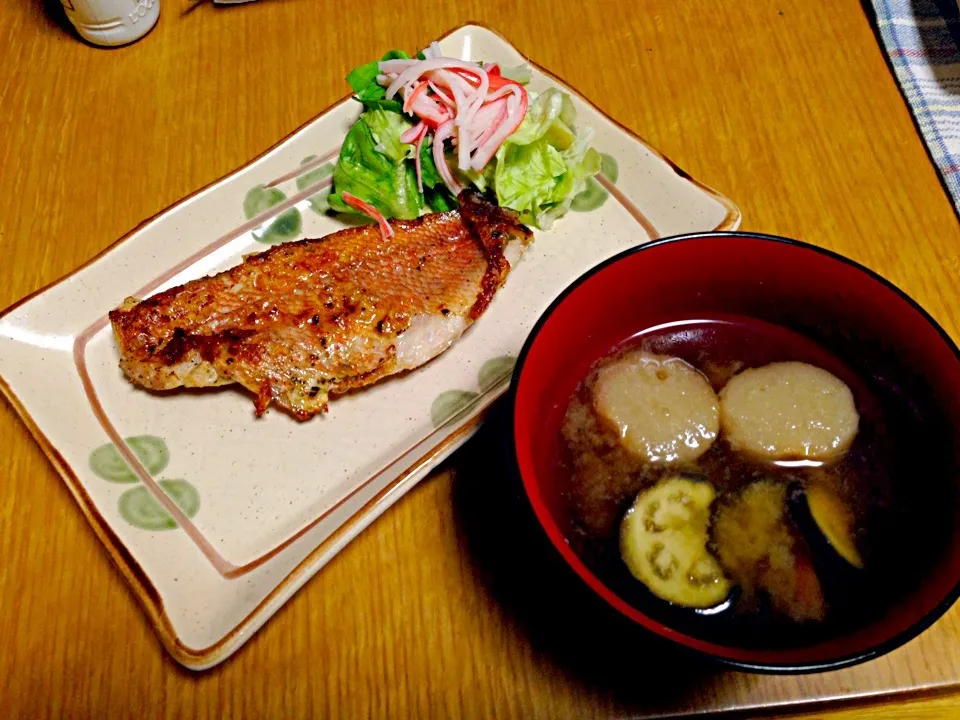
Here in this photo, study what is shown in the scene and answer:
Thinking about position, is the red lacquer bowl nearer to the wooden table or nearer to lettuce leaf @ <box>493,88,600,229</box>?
the wooden table

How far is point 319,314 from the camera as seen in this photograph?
1970 millimetres

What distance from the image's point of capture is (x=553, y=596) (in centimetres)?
164

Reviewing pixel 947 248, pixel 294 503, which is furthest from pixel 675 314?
pixel 947 248

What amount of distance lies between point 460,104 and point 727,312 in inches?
41.7

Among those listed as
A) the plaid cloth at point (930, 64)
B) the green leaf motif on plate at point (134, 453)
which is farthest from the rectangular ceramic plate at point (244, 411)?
the plaid cloth at point (930, 64)

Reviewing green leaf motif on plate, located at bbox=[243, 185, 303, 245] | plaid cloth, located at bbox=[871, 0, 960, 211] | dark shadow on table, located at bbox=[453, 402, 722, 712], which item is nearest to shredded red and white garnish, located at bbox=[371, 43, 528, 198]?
green leaf motif on plate, located at bbox=[243, 185, 303, 245]

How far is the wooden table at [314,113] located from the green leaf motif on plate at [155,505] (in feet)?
0.46

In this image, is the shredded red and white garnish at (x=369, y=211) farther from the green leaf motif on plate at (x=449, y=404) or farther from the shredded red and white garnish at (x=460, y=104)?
the green leaf motif on plate at (x=449, y=404)

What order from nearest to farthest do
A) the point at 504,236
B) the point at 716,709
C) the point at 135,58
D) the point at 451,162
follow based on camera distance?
1. the point at 716,709
2. the point at 504,236
3. the point at 451,162
4. the point at 135,58

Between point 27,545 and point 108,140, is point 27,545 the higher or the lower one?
the lower one

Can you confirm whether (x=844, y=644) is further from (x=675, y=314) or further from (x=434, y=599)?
(x=434, y=599)

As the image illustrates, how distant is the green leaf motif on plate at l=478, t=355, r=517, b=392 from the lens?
1.90 metres

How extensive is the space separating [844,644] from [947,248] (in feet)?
5.12

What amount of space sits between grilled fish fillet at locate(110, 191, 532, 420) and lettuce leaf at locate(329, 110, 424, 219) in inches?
5.5
